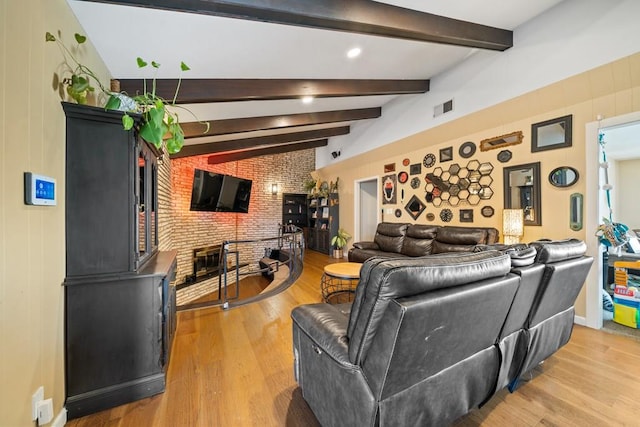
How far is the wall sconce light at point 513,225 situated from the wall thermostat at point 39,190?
4.17m

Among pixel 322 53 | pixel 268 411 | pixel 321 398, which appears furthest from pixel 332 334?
pixel 322 53

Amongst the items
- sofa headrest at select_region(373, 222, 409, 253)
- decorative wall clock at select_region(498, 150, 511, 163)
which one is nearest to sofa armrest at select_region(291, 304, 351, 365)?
sofa headrest at select_region(373, 222, 409, 253)

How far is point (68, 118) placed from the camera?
57.1 inches

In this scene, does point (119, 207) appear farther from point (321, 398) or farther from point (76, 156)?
point (321, 398)

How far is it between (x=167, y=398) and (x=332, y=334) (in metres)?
1.25

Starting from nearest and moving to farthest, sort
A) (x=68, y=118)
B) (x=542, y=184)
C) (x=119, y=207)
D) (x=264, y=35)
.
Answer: (x=68, y=118) < (x=119, y=207) < (x=264, y=35) < (x=542, y=184)

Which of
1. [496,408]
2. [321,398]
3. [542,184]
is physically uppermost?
[542,184]

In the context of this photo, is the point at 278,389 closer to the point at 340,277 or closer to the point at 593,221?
the point at 340,277

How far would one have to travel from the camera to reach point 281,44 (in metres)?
2.34

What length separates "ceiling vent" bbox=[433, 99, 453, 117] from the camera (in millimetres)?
3717

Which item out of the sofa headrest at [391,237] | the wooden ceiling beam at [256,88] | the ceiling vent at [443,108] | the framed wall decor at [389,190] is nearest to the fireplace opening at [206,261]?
the wooden ceiling beam at [256,88]

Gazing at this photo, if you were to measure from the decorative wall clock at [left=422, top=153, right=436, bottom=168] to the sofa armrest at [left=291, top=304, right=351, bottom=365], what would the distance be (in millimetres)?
3734

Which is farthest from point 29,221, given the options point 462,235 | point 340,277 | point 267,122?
point 462,235

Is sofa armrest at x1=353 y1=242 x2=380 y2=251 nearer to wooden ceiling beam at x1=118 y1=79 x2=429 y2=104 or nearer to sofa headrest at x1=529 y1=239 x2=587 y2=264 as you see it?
wooden ceiling beam at x1=118 y1=79 x2=429 y2=104
